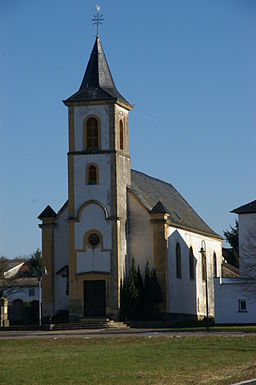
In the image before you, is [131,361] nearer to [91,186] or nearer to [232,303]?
[232,303]

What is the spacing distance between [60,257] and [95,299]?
5126 millimetres

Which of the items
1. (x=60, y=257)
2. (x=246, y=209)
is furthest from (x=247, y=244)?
(x=60, y=257)

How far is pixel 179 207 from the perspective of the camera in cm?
7619

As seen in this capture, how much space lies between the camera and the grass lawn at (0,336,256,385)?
24.3 metres

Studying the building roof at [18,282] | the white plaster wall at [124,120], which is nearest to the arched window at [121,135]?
the white plaster wall at [124,120]

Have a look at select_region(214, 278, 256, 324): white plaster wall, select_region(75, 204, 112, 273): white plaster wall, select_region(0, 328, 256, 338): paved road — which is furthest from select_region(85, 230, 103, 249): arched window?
select_region(214, 278, 256, 324): white plaster wall

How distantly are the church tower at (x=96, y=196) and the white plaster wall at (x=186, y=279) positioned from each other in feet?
13.8

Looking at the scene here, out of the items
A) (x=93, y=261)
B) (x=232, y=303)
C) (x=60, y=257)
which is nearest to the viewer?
(x=232, y=303)

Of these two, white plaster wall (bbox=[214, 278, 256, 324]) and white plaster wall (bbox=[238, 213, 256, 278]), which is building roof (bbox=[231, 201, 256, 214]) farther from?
white plaster wall (bbox=[214, 278, 256, 324])

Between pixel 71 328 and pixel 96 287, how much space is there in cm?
412

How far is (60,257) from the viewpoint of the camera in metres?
63.7

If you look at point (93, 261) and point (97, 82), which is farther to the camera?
point (97, 82)

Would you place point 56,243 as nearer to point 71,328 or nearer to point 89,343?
point 71,328

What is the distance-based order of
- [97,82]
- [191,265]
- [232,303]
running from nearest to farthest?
[232,303], [97,82], [191,265]
